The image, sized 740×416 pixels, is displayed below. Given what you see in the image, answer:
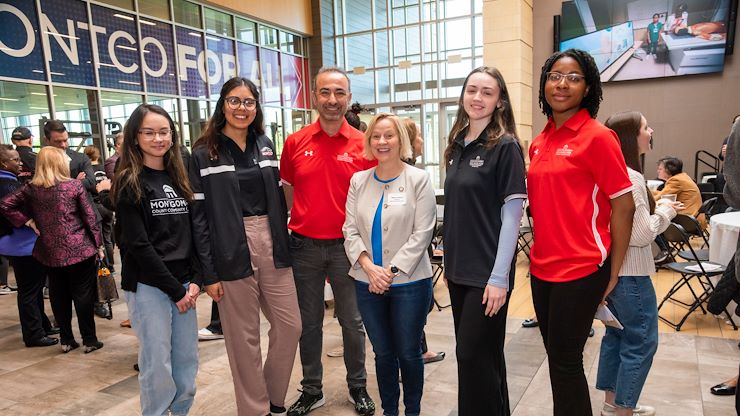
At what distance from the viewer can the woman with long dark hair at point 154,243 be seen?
6.82 ft

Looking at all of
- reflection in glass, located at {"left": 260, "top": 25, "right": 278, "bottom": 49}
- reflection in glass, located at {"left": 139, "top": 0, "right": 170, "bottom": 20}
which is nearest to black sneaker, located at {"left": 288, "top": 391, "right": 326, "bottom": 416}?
reflection in glass, located at {"left": 139, "top": 0, "right": 170, "bottom": 20}

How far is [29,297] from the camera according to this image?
156 inches

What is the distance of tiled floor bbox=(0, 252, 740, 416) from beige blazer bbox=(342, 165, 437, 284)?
0.99 m

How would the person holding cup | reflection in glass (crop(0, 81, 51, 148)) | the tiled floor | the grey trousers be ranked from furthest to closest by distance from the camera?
reflection in glass (crop(0, 81, 51, 148))
the tiled floor
the grey trousers
the person holding cup

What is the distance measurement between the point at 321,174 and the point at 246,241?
511 mm

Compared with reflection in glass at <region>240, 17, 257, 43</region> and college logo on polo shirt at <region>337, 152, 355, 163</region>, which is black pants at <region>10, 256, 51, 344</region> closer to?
college logo on polo shirt at <region>337, 152, 355, 163</region>

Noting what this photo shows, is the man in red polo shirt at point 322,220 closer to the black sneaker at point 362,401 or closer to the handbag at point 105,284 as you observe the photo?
the black sneaker at point 362,401

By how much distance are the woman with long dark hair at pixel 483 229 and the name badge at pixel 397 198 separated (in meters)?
0.25

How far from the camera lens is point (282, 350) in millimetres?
2455

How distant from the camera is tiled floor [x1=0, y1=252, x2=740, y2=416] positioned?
2.68 metres

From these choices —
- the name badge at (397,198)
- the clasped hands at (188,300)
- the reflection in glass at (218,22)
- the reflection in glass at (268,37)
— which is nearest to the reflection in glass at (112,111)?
the reflection in glass at (218,22)

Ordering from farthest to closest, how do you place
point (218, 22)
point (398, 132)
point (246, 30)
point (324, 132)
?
point (246, 30)
point (218, 22)
point (324, 132)
point (398, 132)

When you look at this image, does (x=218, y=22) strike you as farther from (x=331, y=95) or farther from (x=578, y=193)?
(x=578, y=193)

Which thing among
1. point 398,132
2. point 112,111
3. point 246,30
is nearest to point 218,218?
point 398,132
